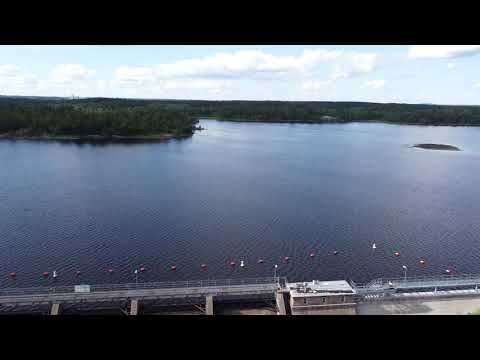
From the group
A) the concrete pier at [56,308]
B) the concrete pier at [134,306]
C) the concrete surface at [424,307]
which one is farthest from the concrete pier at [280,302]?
the concrete pier at [56,308]

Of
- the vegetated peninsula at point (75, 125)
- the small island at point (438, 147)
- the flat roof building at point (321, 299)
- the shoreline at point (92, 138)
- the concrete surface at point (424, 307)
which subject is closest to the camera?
the flat roof building at point (321, 299)

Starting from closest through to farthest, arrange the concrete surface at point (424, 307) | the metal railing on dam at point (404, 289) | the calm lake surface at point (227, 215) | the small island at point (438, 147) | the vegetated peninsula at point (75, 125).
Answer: the concrete surface at point (424, 307) → the metal railing on dam at point (404, 289) → the calm lake surface at point (227, 215) → the small island at point (438, 147) → the vegetated peninsula at point (75, 125)

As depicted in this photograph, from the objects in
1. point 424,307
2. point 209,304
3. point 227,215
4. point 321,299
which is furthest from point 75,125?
point 424,307

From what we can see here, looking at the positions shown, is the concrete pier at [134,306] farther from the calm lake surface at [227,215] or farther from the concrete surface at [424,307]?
the concrete surface at [424,307]

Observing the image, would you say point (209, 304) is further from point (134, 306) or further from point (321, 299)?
point (321, 299)

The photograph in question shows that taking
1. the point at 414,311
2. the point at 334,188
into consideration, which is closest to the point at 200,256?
the point at 414,311

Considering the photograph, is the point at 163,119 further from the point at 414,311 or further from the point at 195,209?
the point at 414,311

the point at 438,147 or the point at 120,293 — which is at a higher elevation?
the point at 438,147

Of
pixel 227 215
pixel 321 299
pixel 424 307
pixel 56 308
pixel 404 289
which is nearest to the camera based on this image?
pixel 321 299

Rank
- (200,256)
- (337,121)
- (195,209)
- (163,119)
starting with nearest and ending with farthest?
(200,256)
(195,209)
(163,119)
(337,121)
